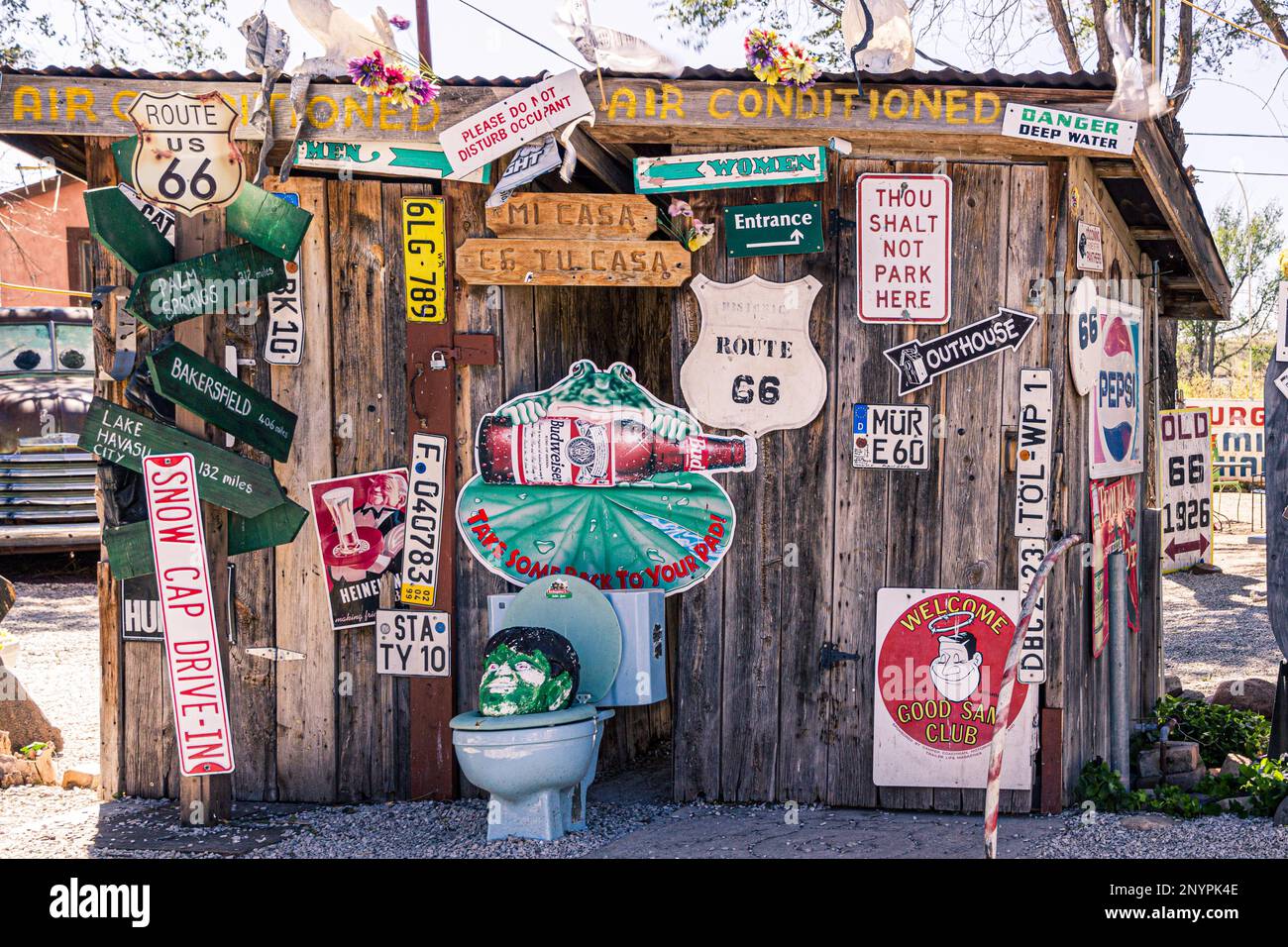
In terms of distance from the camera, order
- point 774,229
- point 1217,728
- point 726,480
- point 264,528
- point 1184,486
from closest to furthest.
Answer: point 264,528 < point 774,229 < point 726,480 < point 1217,728 < point 1184,486

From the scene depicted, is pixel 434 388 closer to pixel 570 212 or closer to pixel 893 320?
pixel 570 212

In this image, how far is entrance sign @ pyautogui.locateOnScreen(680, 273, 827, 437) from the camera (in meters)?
5.67

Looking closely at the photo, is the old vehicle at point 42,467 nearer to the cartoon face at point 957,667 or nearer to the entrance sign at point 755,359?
the entrance sign at point 755,359

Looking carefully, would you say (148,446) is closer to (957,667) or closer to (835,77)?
(835,77)

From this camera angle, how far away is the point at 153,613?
19.3 feet

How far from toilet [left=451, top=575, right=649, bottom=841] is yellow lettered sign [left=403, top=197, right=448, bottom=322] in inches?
54.8

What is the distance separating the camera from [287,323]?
19.2 ft

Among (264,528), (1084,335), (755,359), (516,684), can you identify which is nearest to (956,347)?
(1084,335)

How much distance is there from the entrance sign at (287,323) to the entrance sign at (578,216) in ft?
3.19

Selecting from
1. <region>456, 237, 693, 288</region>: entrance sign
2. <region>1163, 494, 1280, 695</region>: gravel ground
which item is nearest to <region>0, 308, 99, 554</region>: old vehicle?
<region>456, 237, 693, 288</region>: entrance sign

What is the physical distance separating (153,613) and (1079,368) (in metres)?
4.47

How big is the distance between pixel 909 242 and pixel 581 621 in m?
2.24

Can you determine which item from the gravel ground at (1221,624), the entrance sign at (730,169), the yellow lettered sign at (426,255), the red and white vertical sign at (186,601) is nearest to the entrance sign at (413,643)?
the red and white vertical sign at (186,601)
